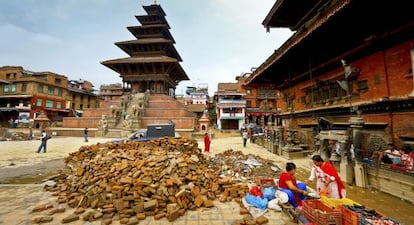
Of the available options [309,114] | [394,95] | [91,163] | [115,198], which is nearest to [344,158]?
[394,95]

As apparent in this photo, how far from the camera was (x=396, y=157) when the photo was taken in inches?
203

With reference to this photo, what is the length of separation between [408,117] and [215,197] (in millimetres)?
5676

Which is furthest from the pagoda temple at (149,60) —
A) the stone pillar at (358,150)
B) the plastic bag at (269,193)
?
the plastic bag at (269,193)

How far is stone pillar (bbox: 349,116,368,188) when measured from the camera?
555 centimetres

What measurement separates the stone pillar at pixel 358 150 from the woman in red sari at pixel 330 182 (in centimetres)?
277

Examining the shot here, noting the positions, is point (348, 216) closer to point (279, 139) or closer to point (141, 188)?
point (141, 188)

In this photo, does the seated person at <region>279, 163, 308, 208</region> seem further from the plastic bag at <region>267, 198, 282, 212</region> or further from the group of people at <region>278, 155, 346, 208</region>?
the plastic bag at <region>267, 198, 282, 212</region>

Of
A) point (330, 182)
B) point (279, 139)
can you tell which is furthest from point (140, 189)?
point (279, 139)

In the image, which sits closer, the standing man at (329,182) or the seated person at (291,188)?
the standing man at (329,182)

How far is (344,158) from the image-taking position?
6.04 metres

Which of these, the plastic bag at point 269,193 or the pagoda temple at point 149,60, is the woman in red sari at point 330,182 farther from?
the pagoda temple at point 149,60

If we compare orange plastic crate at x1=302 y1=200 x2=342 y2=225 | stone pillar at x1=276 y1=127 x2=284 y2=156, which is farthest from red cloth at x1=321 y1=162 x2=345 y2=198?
stone pillar at x1=276 y1=127 x2=284 y2=156

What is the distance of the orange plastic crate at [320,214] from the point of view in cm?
284

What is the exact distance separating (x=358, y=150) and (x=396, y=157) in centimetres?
83
